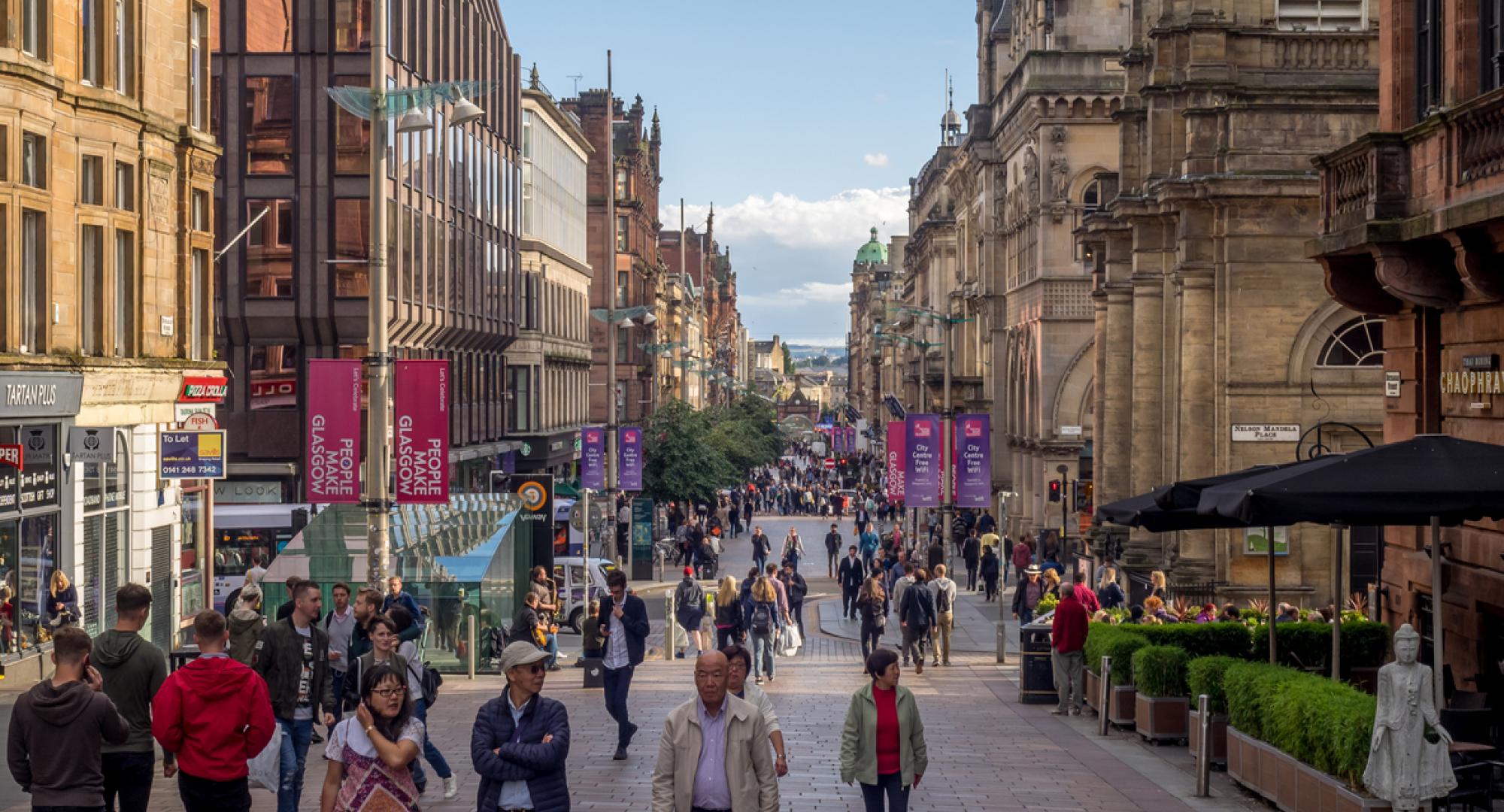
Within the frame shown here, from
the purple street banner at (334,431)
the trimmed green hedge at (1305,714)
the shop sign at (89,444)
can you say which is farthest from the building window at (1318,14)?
the shop sign at (89,444)

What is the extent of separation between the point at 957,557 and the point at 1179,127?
1233 inches

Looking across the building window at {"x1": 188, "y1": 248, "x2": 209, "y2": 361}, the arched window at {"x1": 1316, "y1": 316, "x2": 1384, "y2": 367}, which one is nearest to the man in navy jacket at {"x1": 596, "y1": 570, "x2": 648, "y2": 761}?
the building window at {"x1": 188, "y1": 248, "x2": 209, "y2": 361}

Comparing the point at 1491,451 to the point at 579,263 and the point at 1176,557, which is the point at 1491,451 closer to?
the point at 1176,557

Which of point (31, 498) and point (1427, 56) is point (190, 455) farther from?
point (1427, 56)

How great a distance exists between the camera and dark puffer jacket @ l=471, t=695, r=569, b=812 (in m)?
8.93

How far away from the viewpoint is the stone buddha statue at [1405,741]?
38.5 ft

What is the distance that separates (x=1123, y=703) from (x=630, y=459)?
30.9 metres

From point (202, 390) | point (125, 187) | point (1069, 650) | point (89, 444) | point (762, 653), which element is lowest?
point (762, 653)

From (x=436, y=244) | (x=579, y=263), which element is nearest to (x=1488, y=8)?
(x=436, y=244)

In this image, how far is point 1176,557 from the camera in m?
31.7

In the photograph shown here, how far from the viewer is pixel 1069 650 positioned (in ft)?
69.3

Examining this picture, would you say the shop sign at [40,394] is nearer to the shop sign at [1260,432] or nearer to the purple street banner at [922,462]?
the shop sign at [1260,432]

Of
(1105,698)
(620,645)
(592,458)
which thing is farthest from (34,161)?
(592,458)

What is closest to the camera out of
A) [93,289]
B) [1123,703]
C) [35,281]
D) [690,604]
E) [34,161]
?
[1123,703]
